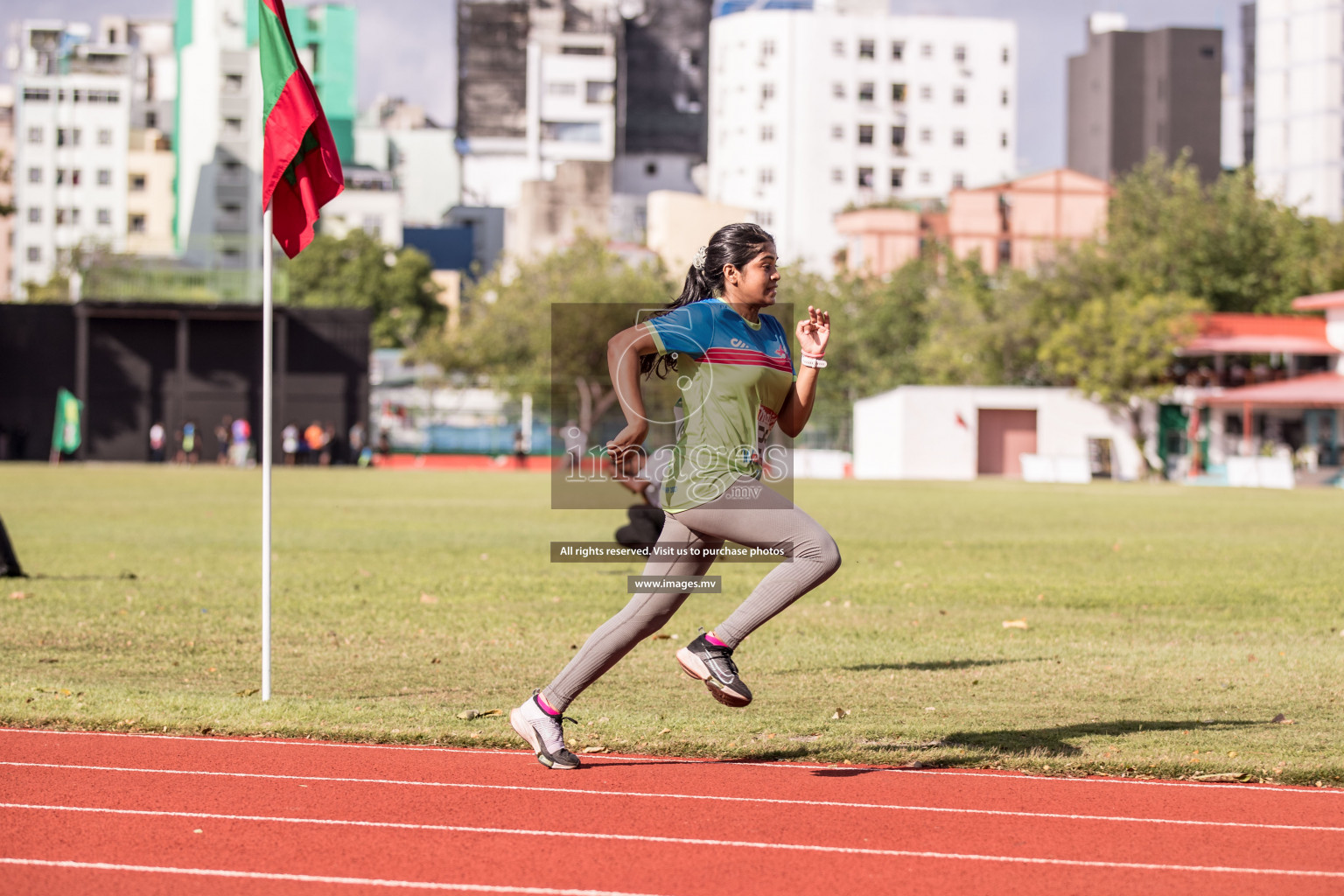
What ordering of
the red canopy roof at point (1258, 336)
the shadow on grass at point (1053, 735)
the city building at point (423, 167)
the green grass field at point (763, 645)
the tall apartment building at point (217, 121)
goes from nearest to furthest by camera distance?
the shadow on grass at point (1053, 735) < the green grass field at point (763, 645) < the red canopy roof at point (1258, 336) < the tall apartment building at point (217, 121) < the city building at point (423, 167)

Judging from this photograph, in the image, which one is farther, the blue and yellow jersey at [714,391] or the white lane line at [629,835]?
the blue and yellow jersey at [714,391]

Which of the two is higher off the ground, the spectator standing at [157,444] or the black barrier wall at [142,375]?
the black barrier wall at [142,375]

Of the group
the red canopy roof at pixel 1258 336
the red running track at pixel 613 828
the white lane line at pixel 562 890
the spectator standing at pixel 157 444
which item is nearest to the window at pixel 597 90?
the spectator standing at pixel 157 444

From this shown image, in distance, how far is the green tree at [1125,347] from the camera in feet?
173

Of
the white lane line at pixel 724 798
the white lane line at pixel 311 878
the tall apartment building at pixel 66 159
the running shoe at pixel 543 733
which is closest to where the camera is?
the white lane line at pixel 311 878

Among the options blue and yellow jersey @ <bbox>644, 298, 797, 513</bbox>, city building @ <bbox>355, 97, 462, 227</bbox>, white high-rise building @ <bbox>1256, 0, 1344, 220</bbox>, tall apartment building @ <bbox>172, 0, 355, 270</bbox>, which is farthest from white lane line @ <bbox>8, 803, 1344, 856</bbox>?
city building @ <bbox>355, 97, 462, 227</bbox>

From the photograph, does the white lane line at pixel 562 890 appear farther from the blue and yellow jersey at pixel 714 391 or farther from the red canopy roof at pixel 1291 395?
the red canopy roof at pixel 1291 395

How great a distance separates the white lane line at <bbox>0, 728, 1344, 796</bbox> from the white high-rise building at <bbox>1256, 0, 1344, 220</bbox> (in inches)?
4210

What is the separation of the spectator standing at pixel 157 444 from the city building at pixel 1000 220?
2034 inches

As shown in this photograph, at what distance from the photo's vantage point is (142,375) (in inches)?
2247

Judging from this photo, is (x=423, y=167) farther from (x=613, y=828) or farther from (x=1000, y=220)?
(x=613, y=828)

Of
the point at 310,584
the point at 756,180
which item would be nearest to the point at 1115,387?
the point at 310,584

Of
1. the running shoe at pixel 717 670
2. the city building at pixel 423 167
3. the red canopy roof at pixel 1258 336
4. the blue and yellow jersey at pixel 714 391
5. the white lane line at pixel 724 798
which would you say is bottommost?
the white lane line at pixel 724 798

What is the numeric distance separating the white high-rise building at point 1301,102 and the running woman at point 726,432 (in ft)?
353
